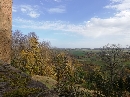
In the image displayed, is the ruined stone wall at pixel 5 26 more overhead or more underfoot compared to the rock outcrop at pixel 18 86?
more overhead

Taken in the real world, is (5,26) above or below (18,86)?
above

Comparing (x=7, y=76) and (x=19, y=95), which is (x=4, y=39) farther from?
(x=19, y=95)

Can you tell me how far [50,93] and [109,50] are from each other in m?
33.7

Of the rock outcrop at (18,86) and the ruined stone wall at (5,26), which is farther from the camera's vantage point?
the ruined stone wall at (5,26)

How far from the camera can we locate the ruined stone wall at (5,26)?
1001 centimetres

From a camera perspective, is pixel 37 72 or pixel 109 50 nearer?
pixel 109 50

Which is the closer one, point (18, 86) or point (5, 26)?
point (18, 86)

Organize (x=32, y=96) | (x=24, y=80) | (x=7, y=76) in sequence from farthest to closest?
(x=7, y=76) < (x=24, y=80) < (x=32, y=96)

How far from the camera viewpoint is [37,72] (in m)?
42.1

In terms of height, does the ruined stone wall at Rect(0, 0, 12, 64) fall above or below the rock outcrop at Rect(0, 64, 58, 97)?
above

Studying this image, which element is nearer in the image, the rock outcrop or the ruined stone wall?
the rock outcrop

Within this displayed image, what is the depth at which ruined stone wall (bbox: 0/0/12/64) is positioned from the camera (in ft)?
32.8

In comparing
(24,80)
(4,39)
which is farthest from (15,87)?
(4,39)

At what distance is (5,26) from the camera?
10.0m
